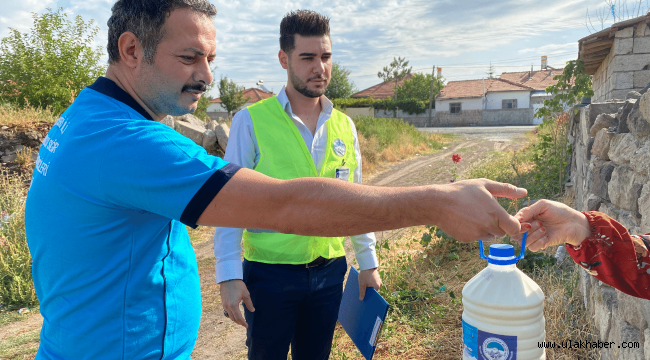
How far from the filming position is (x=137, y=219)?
48.9 inches

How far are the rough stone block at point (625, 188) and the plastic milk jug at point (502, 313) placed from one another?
113 cm

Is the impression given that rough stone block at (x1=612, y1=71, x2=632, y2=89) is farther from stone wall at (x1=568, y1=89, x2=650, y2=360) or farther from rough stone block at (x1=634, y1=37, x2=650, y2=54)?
stone wall at (x1=568, y1=89, x2=650, y2=360)

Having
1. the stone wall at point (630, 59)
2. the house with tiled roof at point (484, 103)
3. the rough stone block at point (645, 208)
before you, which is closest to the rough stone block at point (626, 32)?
the stone wall at point (630, 59)

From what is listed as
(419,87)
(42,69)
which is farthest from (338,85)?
(42,69)

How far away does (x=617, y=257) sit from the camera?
5.16ft

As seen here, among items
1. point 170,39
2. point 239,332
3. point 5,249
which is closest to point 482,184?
→ point 170,39

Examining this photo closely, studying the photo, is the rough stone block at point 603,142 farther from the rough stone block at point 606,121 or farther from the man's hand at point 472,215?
the man's hand at point 472,215

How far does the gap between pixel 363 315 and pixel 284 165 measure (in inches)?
38.6

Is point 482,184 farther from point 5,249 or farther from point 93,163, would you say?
point 5,249

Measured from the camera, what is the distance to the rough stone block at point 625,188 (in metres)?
2.09

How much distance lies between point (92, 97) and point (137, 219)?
17.2 inches

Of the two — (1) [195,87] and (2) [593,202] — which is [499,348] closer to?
(1) [195,87]

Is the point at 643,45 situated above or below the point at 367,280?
above

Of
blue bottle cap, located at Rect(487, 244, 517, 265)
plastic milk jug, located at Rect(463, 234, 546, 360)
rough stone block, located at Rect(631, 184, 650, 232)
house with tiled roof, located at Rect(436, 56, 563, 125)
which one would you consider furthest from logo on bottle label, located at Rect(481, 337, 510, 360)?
house with tiled roof, located at Rect(436, 56, 563, 125)
